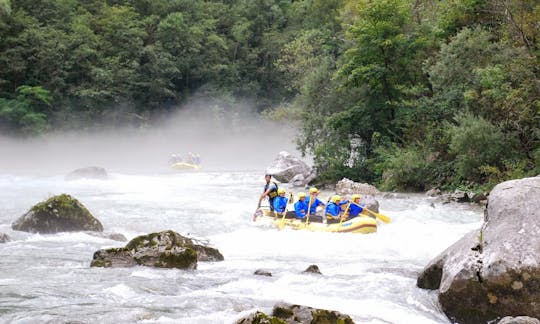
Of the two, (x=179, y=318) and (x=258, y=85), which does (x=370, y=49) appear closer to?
(x=179, y=318)

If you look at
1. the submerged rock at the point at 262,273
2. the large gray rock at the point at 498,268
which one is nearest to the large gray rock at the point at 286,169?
the submerged rock at the point at 262,273

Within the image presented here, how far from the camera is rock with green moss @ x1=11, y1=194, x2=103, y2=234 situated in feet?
41.8

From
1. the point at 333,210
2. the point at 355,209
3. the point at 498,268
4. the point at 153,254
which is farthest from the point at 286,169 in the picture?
the point at 498,268

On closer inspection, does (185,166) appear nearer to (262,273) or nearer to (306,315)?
(262,273)

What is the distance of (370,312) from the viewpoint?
23.1 ft

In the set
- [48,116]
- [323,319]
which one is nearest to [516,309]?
[323,319]

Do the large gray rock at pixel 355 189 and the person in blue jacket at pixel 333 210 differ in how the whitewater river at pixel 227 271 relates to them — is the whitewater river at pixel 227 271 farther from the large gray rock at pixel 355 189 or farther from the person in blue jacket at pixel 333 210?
the large gray rock at pixel 355 189

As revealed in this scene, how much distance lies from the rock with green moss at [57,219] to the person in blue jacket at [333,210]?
5.15m

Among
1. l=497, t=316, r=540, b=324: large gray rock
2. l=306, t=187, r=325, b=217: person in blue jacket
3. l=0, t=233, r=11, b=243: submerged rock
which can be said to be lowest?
l=497, t=316, r=540, b=324: large gray rock

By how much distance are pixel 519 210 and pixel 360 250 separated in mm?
4300

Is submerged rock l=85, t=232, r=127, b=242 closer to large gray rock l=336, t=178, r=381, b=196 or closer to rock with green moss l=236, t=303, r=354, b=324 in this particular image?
rock with green moss l=236, t=303, r=354, b=324

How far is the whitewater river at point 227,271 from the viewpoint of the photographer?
7.10m

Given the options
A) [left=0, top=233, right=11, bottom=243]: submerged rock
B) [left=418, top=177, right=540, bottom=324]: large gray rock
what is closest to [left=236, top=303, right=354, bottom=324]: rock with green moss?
[left=418, top=177, right=540, bottom=324]: large gray rock

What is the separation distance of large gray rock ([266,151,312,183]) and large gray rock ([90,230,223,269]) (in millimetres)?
17148
